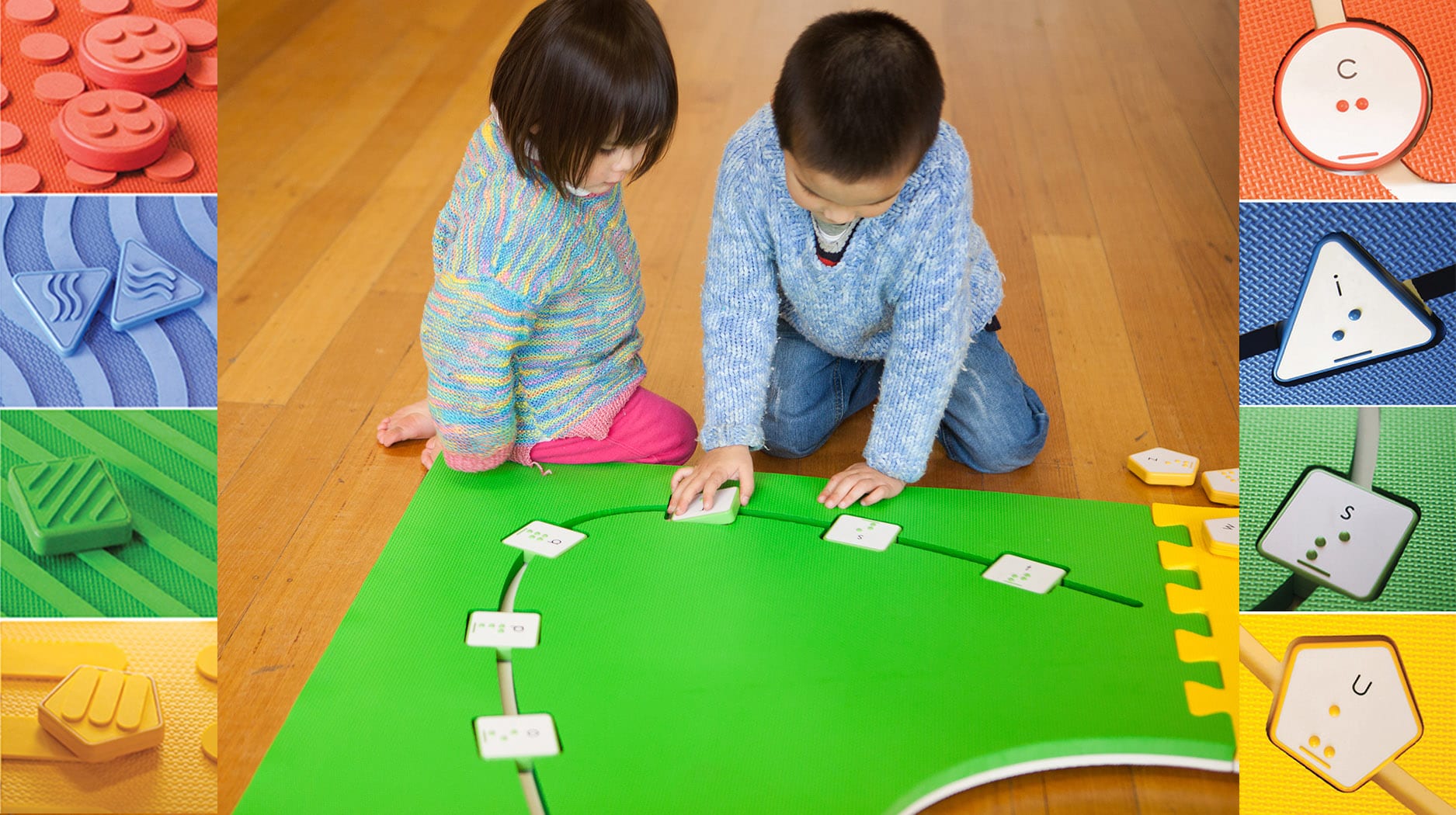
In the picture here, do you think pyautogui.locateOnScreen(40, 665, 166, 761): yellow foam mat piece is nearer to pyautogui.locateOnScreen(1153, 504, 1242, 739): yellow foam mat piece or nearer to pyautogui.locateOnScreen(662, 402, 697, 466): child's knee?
pyautogui.locateOnScreen(662, 402, 697, 466): child's knee

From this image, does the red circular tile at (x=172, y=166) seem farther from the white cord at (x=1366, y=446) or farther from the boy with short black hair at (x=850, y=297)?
the white cord at (x=1366, y=446)

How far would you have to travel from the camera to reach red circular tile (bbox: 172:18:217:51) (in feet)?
2.47

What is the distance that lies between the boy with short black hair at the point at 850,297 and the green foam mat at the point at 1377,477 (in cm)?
40

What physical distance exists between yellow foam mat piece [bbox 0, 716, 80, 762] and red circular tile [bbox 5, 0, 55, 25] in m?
0.52

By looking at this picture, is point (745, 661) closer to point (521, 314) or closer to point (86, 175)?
point (521, 314)

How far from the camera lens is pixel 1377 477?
0.64 meters

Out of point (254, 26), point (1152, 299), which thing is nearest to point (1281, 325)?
point (1152, 299)

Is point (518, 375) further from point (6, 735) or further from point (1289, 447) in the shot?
point (1289, 447)

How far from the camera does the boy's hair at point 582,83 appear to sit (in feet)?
3.33

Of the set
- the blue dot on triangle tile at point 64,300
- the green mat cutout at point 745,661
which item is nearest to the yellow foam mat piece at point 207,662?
the green mat cutout at point 745,661

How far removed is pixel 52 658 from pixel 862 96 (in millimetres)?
728

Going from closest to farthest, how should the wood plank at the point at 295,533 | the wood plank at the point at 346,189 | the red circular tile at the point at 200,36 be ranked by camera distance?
the red circular tile at the point at 200,36
the wood plank at the point at 295,533
the wood plank at the point at 346,189

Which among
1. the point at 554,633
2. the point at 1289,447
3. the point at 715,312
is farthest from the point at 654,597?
the point at 1289,447

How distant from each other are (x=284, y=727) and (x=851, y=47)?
70cm
